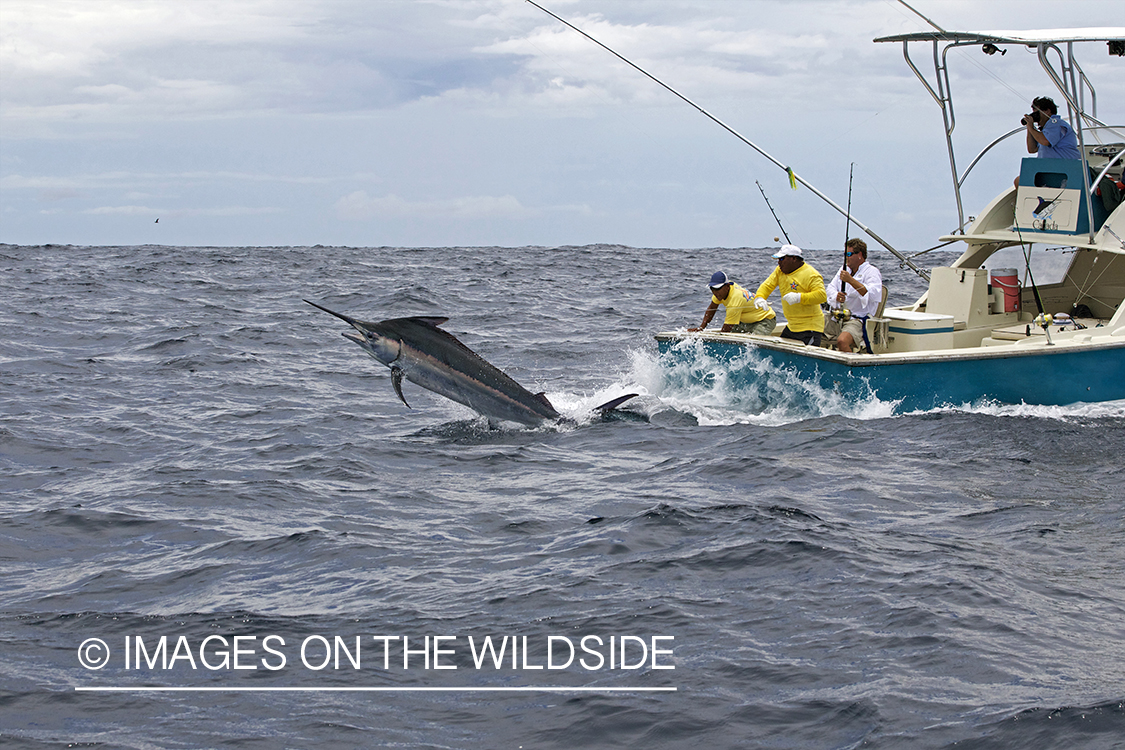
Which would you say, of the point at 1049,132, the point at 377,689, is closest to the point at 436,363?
the point at 377,689

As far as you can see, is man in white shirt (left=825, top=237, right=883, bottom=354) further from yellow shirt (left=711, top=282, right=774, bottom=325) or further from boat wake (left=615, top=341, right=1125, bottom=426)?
yellow shirt (left=711, top=282, right=774, bottom=325)

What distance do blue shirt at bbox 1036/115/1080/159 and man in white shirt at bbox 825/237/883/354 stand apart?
2613mm

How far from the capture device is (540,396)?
1084 centimetres

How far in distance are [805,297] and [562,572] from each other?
5994 mm

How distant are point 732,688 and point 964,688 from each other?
106cm

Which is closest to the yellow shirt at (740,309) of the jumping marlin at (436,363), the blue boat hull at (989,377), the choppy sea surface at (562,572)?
the choppy sea surface at (562,572)

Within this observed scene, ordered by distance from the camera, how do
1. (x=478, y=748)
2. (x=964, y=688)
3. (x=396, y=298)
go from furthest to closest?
(x=396, y=298) → (x=964, y=688) → (x=478, y=748)

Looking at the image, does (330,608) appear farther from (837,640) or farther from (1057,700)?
(1057,700)

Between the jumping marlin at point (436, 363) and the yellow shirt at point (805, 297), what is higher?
the yellow shirt at point (805, 297)

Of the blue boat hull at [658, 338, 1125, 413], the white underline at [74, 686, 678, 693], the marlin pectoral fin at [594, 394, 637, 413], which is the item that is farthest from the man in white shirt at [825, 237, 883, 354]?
the white underline at [74, 686, 678, 693]

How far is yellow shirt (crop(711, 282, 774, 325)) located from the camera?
41.0 feet

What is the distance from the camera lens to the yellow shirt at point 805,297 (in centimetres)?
1165

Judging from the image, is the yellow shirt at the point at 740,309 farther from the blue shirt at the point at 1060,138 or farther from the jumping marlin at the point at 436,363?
the blue shirt at the point at 1060,138

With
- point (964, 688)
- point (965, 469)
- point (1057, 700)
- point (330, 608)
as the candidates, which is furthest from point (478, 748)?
point (965, 469)
